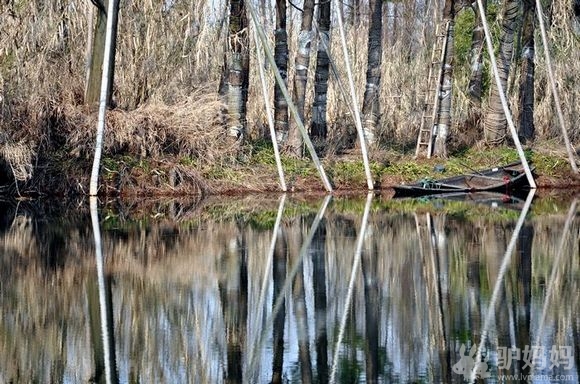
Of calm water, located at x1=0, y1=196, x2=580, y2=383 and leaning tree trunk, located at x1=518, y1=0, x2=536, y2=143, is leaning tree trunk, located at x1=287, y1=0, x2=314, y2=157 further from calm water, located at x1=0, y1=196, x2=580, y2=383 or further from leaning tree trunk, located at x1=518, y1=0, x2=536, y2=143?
calm water, located at x1=0, y1=196, x2=580, y2=383

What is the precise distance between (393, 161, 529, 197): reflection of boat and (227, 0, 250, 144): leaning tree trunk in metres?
4.66

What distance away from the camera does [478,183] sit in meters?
28.6

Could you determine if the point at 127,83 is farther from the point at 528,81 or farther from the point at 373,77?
the point at 528,81

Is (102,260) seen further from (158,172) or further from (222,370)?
(158,172)

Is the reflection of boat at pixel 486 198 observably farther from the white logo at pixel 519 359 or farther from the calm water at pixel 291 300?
the white logo at pixel 519 359

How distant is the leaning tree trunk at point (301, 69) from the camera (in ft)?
99.2

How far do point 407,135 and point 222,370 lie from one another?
26120 mm

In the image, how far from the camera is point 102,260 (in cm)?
1483

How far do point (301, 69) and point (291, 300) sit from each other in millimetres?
19689

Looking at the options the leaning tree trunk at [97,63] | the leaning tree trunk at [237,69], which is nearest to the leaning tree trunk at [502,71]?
the leaning tree trunk at [237,69]

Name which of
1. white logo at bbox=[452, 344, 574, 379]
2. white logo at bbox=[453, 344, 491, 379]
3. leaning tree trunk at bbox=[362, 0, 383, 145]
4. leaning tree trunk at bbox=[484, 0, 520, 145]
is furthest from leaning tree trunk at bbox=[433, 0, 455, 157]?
white logo at bbox=[453, 344, 491, 379]

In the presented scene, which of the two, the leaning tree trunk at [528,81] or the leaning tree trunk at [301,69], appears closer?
the leaning tree trunk at [301,69]

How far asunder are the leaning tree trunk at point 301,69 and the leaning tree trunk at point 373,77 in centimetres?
223

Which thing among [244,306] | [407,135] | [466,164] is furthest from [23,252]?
[407,135]
